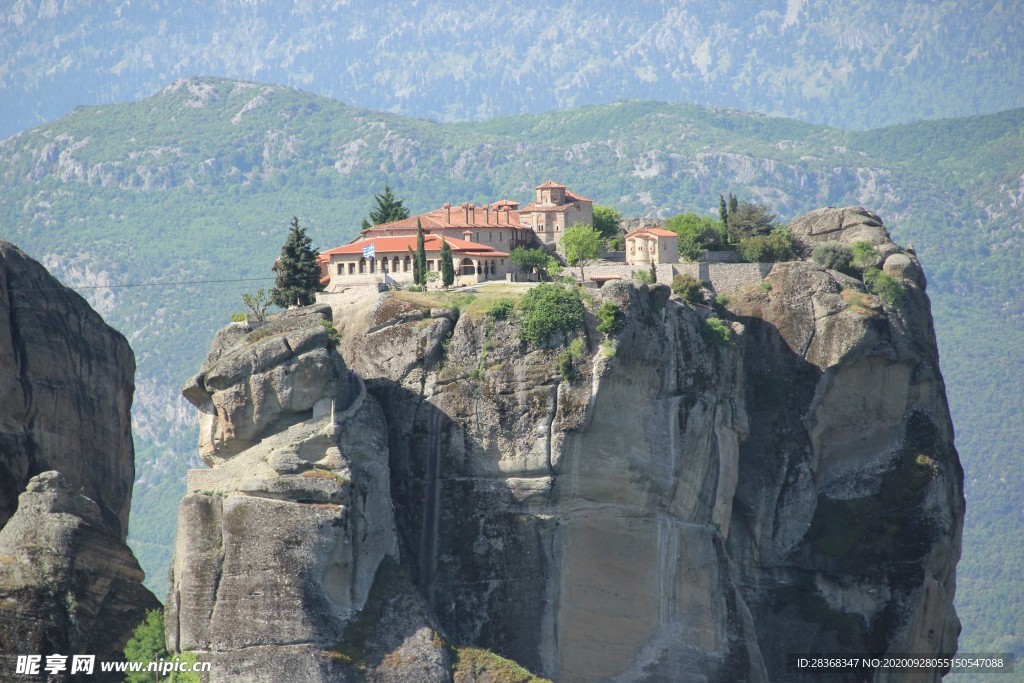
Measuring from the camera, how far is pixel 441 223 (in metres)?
121

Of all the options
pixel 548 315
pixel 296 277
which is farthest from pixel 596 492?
pixel 296 277

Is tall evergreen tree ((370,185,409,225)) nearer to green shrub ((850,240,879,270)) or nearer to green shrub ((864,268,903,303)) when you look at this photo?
green shrub ((850,240,879,270))

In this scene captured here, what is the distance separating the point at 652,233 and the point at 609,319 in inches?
630

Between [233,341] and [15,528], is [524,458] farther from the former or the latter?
[15,528]

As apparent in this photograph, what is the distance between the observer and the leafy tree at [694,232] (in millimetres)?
122688

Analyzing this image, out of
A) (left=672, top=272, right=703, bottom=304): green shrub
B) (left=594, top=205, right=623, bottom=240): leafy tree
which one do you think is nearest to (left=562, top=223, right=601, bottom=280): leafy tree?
(left=672, top=272, right=703, bottom=304): green shrub

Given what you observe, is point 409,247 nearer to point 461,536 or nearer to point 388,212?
point 388,212

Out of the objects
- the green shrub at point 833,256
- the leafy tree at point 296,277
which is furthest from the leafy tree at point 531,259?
the green shrub at point 833,256

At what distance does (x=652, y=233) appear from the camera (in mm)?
121188

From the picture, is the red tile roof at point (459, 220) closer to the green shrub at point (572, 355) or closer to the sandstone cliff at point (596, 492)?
the sandstone cliff at point (596, 492)

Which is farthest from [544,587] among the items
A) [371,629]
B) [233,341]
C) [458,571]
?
[233,341]

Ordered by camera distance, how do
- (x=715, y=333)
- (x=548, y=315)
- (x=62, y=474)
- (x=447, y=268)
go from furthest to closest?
(x=715, y=333)
(x=447, y=268)
(x=548, y=315)
(x=62, y=474)

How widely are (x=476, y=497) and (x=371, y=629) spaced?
1045 cm

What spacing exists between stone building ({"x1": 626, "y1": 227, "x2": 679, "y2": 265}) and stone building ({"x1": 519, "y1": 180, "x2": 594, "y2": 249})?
→ 446cm
